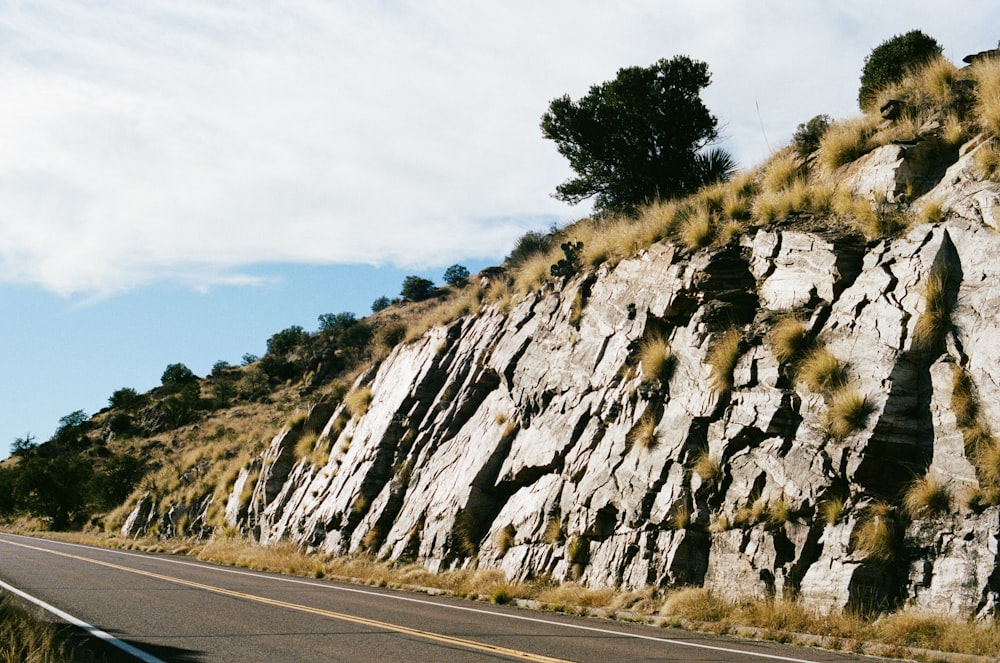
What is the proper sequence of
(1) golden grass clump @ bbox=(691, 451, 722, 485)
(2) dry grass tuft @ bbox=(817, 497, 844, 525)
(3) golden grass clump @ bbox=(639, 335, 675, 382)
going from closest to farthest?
(2) dry grass tuft @ bbox=(817, 497, 844, 525), (1) golden grass clump @ bbox=(691, 451, 722, 485), (3) golden grass clump @ bbox=(639, 335, 675, 382)

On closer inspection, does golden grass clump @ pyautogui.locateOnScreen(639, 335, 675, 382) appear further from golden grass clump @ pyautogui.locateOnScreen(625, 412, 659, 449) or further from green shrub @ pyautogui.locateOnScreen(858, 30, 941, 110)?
green shrub @ pyautogui.locateOnScreen(858, 30, 941, 110)

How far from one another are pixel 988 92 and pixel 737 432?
26.2ft

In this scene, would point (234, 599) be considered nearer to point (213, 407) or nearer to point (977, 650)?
point (977, 650)

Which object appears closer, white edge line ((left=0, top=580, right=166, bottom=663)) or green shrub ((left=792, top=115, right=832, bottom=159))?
white edge line ((left=0, top=580, right=166, bottom=663))

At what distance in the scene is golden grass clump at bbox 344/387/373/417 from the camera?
87.9ft

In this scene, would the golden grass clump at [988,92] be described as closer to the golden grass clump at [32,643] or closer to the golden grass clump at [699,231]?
the golden grass clump at [699,231]

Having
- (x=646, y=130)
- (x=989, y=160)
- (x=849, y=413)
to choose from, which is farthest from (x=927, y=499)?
(x=646, y=130)

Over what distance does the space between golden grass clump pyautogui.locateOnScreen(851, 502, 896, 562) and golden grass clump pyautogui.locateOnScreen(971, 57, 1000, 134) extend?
7.28m

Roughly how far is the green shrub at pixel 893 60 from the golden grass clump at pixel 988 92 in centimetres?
293

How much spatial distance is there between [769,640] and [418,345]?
60.2 feet

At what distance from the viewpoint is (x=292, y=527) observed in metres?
24.8

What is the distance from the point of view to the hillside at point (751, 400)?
10.8 metres

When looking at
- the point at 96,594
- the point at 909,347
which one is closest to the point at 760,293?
the point at 909,347

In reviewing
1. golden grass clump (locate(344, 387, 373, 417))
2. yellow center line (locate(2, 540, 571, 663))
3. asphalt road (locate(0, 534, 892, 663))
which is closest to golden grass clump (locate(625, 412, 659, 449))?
asphalt road (locate(0, 534, 892, 663))
